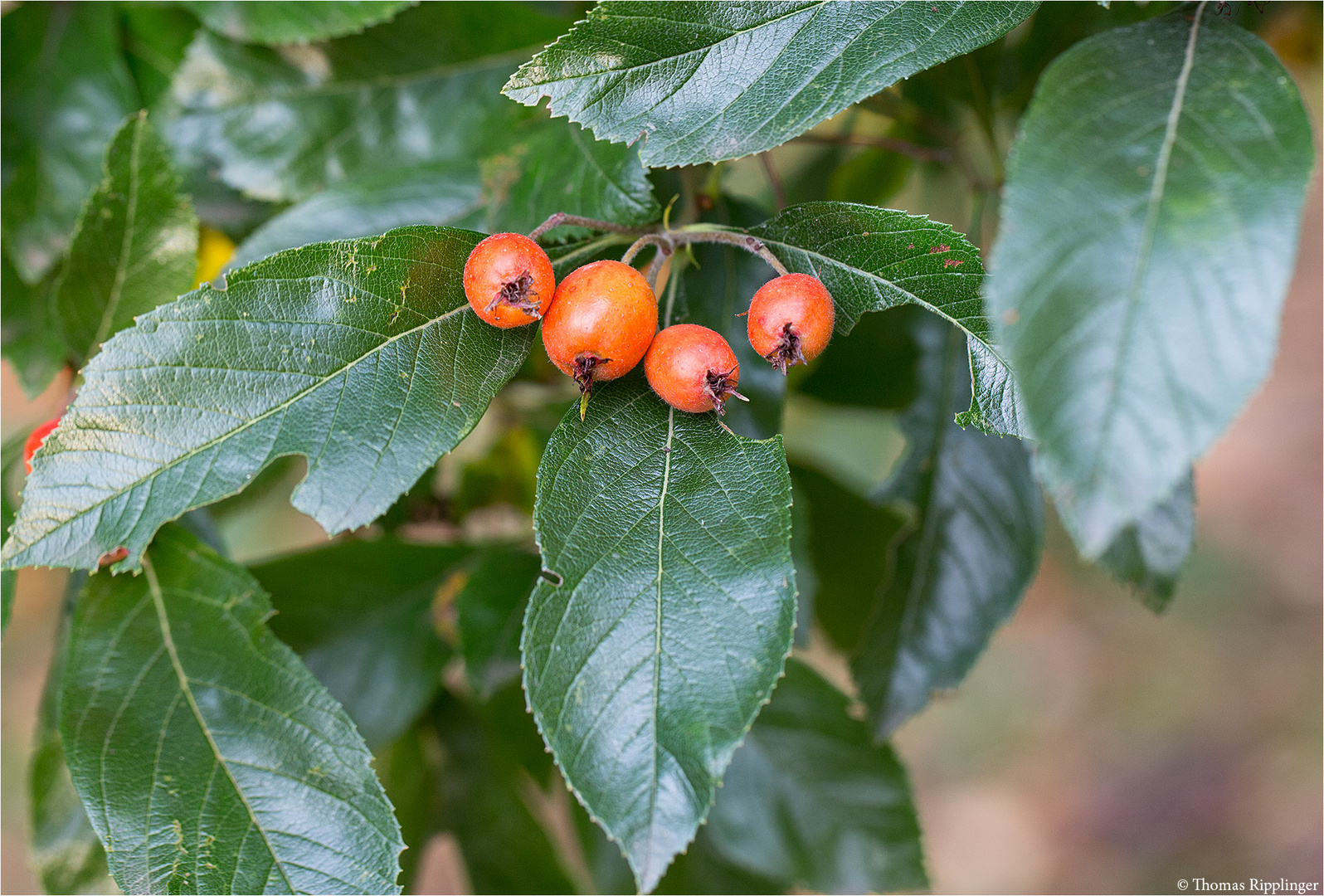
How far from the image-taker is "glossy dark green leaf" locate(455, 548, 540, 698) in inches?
58.5

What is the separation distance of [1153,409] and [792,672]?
1.11m

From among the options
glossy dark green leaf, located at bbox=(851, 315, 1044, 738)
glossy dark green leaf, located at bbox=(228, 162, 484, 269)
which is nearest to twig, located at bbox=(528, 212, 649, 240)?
glossy dark green leaf, located at bbox=(228, 162, 484, 269)

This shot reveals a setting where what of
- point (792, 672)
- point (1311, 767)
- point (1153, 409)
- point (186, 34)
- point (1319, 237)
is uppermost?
point (186, 34)

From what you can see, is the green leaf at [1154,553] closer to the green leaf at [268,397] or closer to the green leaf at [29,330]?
the green leaf at [268,397]

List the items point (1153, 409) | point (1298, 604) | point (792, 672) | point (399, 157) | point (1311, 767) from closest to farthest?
point (1153, 409) < point (399, 157) < point (792, 672) < point (1311, 767) < point (1298, 604)

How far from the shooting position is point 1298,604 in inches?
160

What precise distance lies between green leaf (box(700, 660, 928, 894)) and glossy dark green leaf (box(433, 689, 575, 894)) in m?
0.39

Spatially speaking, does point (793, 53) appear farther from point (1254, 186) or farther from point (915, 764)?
point (915, 764)

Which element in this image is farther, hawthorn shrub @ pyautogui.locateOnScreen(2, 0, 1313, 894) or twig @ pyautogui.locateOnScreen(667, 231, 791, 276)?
twig @ pyautogui.locateOnScreen(667, 231, 791, 276)

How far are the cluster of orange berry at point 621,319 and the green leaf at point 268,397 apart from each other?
0.09 metres

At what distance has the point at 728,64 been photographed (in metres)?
0.93

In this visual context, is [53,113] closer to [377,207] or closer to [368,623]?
[377,207]

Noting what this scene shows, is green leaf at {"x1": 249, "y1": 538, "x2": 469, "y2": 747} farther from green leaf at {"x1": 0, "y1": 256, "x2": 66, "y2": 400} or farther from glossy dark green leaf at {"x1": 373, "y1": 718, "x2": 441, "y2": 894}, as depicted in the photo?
green leaf at {"x1": 0, "y1": 256, "x2": 66, "y2": 400}

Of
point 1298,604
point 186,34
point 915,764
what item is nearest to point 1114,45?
point 186,34
